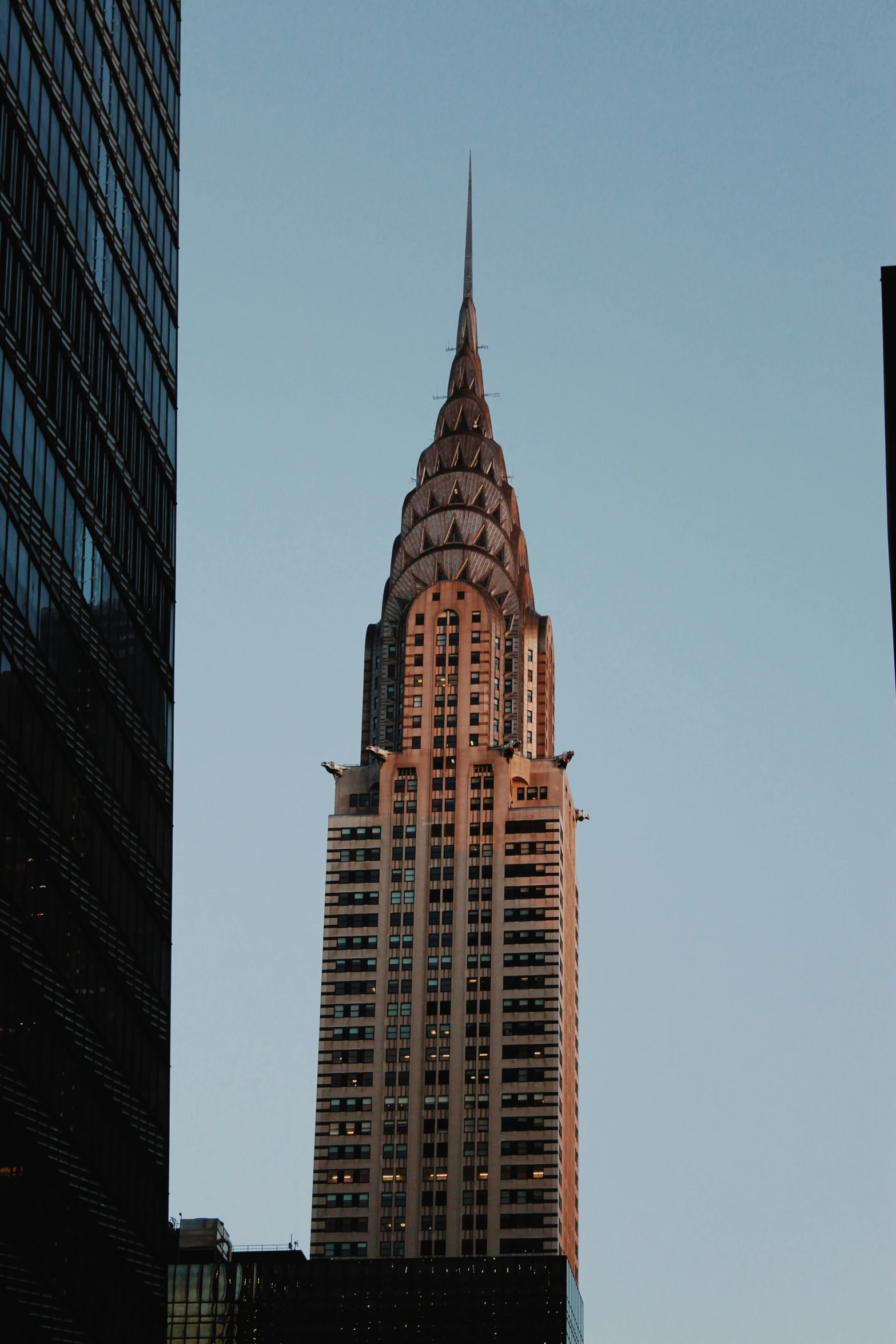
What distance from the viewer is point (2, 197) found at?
304ft

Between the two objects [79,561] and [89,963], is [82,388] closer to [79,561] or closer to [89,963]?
[79,561]

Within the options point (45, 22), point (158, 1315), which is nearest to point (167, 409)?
point (45, 22)

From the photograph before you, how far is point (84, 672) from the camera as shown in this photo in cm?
10025

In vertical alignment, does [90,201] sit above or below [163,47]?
below

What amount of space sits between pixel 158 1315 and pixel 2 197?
51146mm

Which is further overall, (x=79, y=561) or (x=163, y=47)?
(x=163, y=47)

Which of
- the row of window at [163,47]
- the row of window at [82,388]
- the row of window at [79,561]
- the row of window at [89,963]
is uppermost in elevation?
the row of window at [163,47]

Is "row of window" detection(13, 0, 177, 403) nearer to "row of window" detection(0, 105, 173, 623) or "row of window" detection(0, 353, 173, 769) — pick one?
"row of window" detection(0, 105, 173, 623)

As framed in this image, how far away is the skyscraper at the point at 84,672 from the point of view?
297 ft

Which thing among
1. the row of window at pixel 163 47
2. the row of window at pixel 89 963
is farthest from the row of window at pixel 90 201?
the row of window at pixel 89 963

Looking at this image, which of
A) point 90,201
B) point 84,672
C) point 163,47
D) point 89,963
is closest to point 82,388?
point 90,201

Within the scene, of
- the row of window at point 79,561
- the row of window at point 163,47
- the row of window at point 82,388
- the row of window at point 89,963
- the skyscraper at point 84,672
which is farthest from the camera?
the row of window at point 163,47

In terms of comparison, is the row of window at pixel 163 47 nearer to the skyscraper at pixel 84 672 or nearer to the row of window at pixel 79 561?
the skyscraper at pixel 84 672

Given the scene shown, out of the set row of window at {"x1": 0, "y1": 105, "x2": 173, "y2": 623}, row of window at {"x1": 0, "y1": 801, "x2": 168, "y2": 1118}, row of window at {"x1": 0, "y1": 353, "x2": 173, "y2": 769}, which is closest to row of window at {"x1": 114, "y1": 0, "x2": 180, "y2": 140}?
row of window at {"x1": 0, "y1": 105, "x2": 173, "y2": 623}
